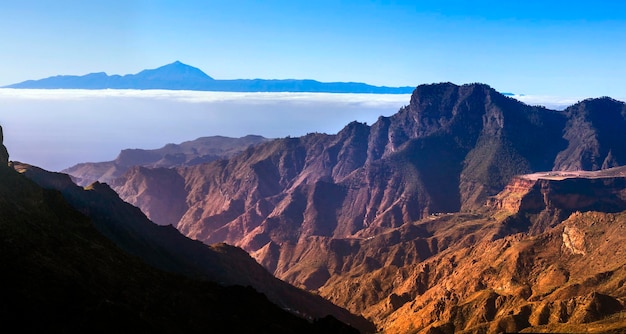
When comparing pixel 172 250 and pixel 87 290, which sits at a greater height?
pixel 87 290

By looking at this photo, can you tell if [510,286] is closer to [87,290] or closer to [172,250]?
[172,250]

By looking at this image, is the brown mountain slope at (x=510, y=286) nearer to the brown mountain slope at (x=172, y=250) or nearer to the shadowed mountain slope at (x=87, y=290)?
the brown mountain slope at (x=172, y=250)

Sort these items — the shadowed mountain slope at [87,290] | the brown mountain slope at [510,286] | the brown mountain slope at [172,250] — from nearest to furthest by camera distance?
the shadowed mountain slope at [87,290] < the brown mountain slope at [510,286] < the brown mountain slope at [172,250]

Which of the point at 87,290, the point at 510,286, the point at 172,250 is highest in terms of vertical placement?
the point at 87,290

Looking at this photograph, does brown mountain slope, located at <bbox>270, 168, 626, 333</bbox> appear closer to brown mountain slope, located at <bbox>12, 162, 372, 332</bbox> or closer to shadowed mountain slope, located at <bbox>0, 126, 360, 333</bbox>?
brown mountain slope, located at <bbox>12, 162, 372, 332</bbox>

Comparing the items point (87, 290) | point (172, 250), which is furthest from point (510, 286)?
point (87, 290)

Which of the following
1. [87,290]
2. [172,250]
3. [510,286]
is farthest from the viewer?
[510,286]

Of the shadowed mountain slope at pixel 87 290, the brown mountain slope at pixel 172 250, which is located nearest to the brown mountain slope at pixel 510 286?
the brown mountain slope at pixel 172 250

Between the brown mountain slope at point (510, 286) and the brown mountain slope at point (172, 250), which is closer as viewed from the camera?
the brown mountain slope at point (510, 286)

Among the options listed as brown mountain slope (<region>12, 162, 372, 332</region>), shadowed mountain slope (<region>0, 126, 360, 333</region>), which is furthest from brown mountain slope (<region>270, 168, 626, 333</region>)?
shadowed mountain slope (<region>0, 126, 360, 333</region>)

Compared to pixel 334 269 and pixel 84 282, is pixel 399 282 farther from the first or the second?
pixel 84 282

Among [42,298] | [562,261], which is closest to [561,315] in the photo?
[562,261]
